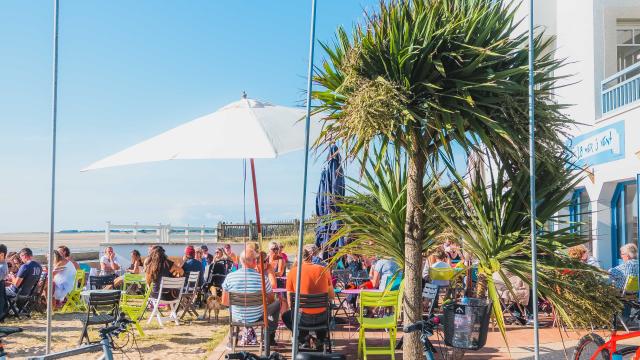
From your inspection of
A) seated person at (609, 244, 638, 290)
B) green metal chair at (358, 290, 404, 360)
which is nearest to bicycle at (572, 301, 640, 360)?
green metal chair at (358, 290, 404, 360)

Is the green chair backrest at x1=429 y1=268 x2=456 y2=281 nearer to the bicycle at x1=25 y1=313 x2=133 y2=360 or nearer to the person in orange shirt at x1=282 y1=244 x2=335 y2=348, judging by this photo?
the person in orange shirt at x1=282 y1=244 x2=335 y2=348

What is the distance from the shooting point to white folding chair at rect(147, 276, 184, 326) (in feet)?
34.7

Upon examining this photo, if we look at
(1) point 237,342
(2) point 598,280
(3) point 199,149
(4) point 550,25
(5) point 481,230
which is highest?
(4) point 550,25

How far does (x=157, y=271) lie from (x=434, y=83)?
24.8ft

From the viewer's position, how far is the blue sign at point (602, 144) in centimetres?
1329

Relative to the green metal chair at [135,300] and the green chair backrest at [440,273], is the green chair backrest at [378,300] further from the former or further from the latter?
the green metal chair at [135,300]

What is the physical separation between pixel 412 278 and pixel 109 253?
11.4 metres

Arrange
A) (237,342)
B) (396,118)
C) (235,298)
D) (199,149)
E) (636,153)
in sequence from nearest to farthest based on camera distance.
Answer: (396,118)
(199,149)
(235,298)
(237,342)
(636,153)

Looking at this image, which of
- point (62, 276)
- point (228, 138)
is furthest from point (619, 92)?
point (62, 276)

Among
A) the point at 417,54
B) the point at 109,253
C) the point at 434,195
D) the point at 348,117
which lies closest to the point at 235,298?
the point at 434,195

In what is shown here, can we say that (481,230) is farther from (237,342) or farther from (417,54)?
(237,342)

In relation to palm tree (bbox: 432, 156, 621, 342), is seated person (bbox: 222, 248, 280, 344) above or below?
below

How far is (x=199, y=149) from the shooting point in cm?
507

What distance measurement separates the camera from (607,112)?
46.9 ft
